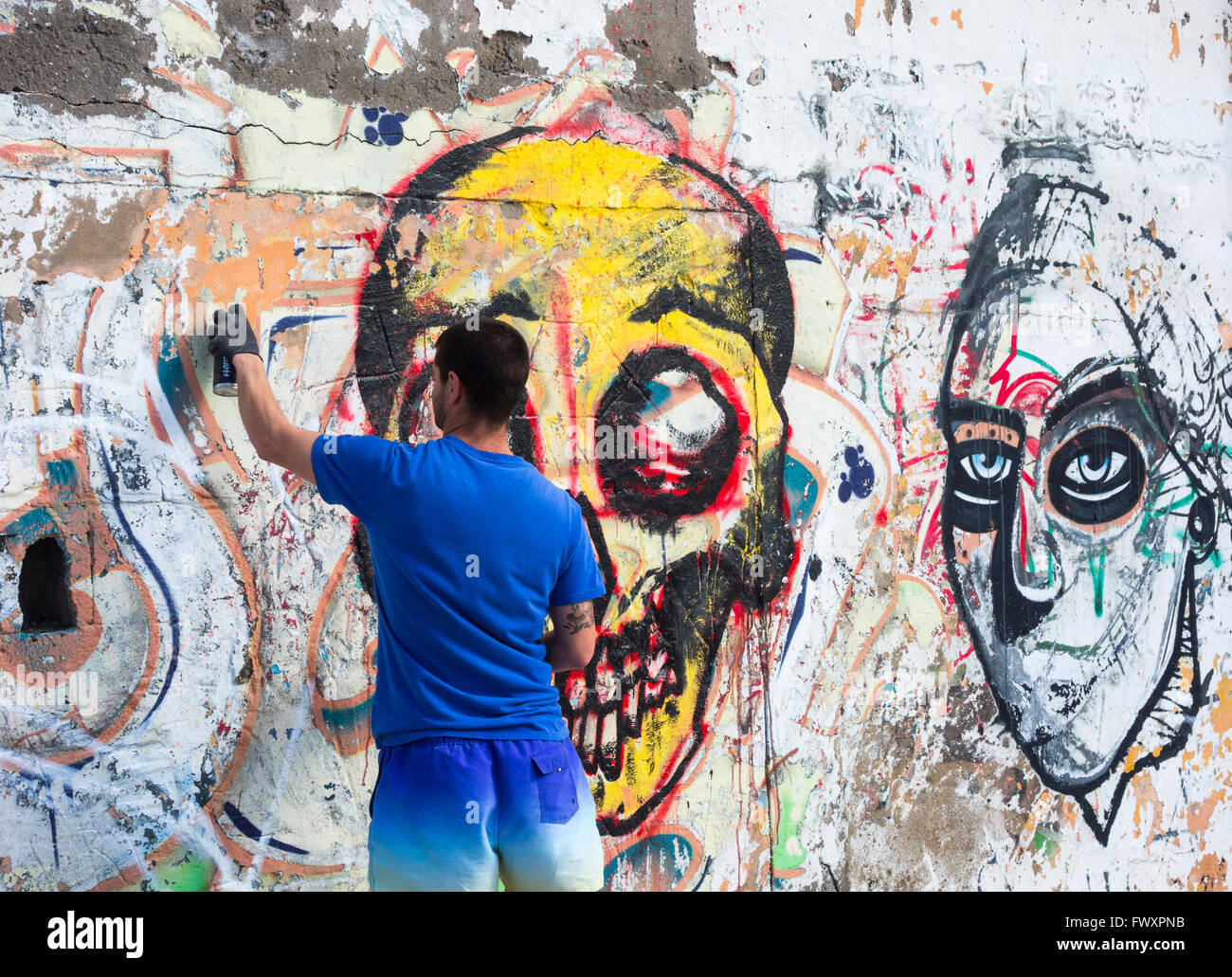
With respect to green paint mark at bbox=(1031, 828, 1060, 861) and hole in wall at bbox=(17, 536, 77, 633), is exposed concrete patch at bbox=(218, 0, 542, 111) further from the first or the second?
green paint mark at bbox=(1031, 828, 1060, 861)

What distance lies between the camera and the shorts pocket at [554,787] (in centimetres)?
212

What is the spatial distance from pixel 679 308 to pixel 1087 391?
1.69 m

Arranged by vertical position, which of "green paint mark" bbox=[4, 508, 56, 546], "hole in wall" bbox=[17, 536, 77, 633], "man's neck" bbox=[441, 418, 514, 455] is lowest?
"hole in wall" bbox=[17, 536, 77, 633]

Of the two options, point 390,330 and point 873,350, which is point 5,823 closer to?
point 390,330

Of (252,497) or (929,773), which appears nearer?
(252,497)

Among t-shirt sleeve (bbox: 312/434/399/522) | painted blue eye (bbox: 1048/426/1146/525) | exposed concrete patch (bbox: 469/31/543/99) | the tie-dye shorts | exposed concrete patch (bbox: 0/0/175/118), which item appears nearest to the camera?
the tie-dye shorts

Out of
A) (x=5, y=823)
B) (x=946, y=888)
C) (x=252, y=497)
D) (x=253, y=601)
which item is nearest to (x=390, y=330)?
(x=252, y=497)

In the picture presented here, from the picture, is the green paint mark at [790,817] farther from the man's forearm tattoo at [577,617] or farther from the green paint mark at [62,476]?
the green paint mark at [62,476]

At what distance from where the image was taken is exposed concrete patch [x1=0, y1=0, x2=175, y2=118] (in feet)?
8.52

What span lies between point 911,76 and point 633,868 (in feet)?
9.57

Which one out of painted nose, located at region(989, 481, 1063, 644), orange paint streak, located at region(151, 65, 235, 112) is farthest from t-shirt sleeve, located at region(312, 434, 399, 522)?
painted nose, located at region(989, 481, 1063, 644)

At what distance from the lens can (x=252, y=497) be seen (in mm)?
2805

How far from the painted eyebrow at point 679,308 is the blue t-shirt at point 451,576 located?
1109mm

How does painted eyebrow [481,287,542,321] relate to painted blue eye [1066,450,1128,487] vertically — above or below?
above
